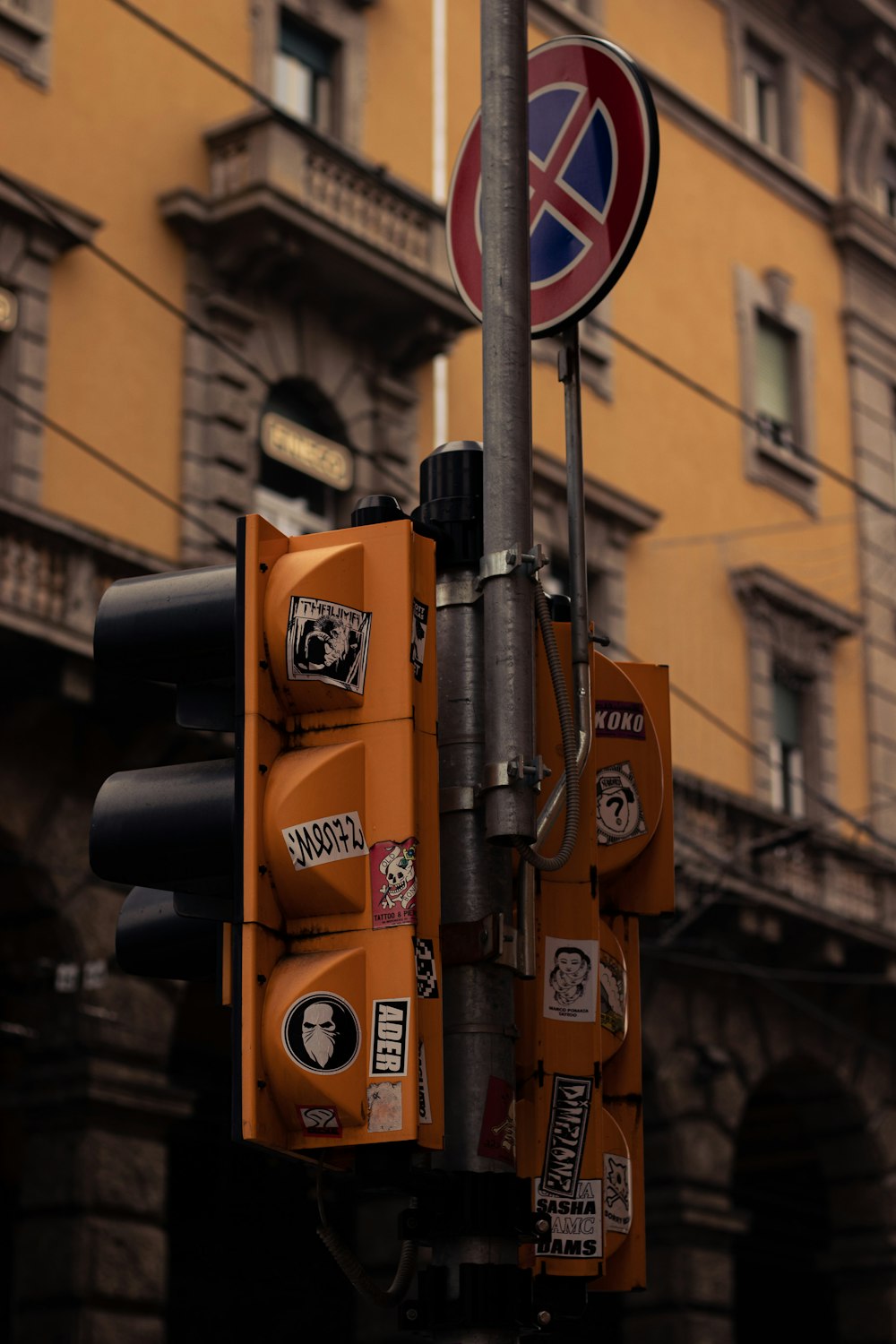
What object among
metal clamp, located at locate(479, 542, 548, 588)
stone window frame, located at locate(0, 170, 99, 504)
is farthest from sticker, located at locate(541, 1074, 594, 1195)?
stone window frame, located at locate(0, 170, 99, 504)

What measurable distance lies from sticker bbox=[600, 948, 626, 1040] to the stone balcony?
44.8 ft

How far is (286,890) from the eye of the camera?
3.89m

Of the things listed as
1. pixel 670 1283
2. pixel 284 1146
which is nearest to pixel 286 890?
pixel 284 1146

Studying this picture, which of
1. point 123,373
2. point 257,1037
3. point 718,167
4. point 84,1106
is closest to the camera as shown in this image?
point 257,1037

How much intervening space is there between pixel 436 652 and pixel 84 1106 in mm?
11132

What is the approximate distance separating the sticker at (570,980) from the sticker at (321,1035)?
69 cm

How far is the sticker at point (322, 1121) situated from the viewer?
12.4ft

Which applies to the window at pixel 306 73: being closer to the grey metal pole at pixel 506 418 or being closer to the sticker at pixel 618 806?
the grey metal pole at pixel 506 418

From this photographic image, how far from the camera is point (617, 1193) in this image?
4.42 meters

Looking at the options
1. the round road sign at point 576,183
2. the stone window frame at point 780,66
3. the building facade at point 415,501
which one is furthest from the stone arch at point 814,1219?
the round road sign at point 576,183

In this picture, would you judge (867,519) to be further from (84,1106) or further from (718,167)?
(84,1106)

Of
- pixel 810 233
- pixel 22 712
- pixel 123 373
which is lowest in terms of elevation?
pixel 22 712

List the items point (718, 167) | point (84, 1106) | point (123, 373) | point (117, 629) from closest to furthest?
point (117, 629), point (84, 1106), point (123, 373), point (718, 167)

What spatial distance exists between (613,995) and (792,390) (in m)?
22.0
